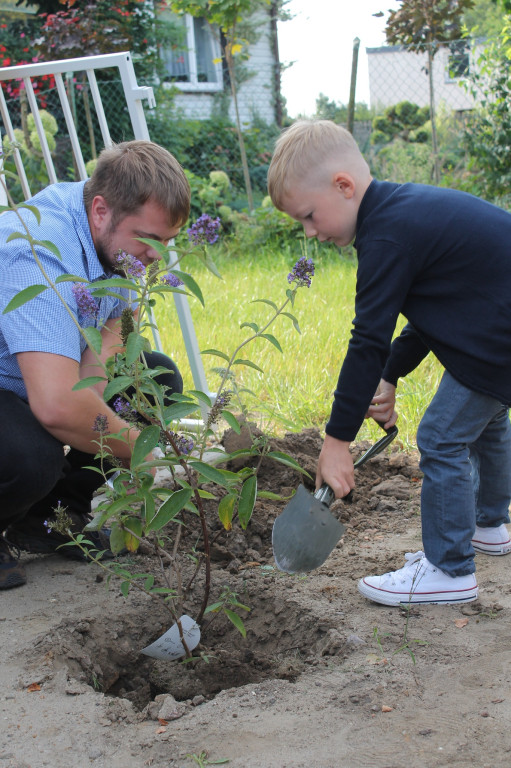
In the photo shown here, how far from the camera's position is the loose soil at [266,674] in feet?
4.95

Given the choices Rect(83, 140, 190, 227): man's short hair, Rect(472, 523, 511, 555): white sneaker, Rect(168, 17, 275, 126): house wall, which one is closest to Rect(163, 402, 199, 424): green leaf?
Rect(83, 140, 190, 227): man's short hair

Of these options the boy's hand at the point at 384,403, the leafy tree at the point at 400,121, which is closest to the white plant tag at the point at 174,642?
the boy's hand at the point at 384,403

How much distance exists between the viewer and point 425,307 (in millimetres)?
2037

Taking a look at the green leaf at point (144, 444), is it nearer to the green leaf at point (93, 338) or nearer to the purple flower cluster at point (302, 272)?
the green leaf at point (93, 338)

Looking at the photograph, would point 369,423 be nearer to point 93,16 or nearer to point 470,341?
point 470,341

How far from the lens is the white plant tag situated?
1.93 m

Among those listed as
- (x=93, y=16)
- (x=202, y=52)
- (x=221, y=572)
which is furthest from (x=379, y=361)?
(x=202, y=52)

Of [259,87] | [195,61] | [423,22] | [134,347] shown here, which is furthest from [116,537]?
[259,87]

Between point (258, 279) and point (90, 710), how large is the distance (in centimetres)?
476

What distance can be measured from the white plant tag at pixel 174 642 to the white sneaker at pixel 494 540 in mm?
1006

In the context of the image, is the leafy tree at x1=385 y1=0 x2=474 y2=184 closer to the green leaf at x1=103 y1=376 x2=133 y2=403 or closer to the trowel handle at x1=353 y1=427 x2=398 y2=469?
the trowel handle at x1=353 y1=427 x2=398 y2=469

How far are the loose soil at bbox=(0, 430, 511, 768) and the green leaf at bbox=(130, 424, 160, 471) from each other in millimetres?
583

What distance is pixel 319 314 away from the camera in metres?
4.98

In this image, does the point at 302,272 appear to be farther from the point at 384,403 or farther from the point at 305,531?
the point at 384,403
